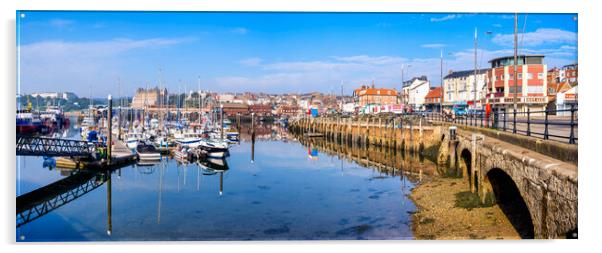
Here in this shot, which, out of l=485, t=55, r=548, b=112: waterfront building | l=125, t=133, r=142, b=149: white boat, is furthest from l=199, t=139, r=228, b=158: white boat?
l=485, t=55, r=548, b=112: waterfront building

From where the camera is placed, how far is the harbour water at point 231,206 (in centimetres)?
1249

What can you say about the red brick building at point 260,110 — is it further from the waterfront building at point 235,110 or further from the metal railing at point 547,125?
the metal railing at point 547,125

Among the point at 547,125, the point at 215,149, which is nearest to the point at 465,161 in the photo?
the point at 547,125

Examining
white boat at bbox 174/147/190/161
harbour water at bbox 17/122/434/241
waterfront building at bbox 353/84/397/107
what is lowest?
harbour water at bbox 17/122/434/241

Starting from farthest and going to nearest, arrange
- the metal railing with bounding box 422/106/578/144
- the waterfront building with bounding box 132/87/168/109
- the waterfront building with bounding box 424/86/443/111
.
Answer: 1. the waterfront building with bounding box 424/86/443/111
2. the waterfront building with bounding box 132/87/168/109
3. the metal railing with bounding box 422/106/578/144

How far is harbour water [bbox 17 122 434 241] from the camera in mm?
12492

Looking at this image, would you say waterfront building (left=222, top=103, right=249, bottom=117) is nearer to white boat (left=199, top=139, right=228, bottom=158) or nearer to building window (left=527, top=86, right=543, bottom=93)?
white boat (left=199, top=139, right=228, bottom=158)

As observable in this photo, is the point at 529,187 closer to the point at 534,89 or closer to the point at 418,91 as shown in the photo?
the point at 534,89

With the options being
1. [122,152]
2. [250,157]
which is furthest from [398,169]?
[122,152]
